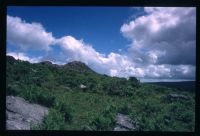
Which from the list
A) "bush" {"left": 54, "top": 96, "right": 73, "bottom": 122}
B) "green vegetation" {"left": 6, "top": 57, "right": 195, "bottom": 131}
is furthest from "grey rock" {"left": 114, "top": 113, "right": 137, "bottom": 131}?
"bush" {"left": 54, "top": 96, "right": 73, "bottom": 122}

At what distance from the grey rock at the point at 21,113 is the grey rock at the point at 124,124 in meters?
0.95

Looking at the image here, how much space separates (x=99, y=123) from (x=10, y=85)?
1366 mm

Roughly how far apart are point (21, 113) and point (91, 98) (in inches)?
48.1

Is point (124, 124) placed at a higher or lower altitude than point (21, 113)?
lower

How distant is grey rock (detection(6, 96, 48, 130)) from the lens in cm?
397

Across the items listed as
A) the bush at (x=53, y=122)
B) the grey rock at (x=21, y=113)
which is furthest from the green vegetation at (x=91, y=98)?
the grey rock at (x=21, y=113)

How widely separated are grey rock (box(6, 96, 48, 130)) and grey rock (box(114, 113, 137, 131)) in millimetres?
950

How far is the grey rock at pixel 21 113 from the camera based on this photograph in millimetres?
3975

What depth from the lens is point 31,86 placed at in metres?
5.19

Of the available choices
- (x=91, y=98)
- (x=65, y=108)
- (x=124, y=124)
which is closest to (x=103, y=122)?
(x=124, y=124)

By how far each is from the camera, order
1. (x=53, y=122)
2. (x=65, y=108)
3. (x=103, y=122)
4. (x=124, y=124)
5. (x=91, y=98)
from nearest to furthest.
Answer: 1. (x=53, y=122)
2. (x=103, y=122)
3. (x=124, y=124)
4. (x=65, y=108)
5. (x=91, y=98)

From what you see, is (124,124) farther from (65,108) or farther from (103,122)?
(65,108)

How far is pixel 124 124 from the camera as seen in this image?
4469mm

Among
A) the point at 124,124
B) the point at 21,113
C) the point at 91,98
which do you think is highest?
the point at 91,98
